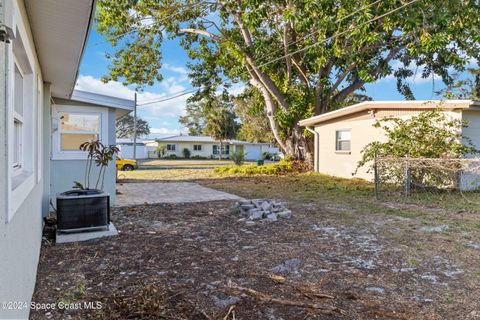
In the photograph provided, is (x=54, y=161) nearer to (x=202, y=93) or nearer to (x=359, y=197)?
(x=359, y=197)

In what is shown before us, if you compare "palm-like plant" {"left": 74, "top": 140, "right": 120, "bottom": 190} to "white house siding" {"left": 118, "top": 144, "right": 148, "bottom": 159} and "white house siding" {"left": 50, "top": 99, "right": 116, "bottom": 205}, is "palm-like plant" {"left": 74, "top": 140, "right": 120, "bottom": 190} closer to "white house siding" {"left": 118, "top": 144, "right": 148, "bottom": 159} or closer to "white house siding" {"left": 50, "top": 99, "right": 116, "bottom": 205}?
"white house siding" {"left": 50, "top": 99, "right": 116, "bottom": 205}

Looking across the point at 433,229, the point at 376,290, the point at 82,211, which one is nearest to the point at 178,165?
the point at 82,211

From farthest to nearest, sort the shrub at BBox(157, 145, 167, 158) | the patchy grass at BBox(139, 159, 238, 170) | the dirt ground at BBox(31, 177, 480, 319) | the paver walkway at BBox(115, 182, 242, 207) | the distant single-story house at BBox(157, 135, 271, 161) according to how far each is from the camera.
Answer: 1. the distant single-story house at BBox(157, 135, 271, 161)
2. the shrub at BBox(157, 145, 167, 158)
3. the patchy grass at BBox(139, 159, 238, 170)
4. the paver walkway at BBox(115, 182, 242, 207)
5. the dirt ground at BBox(31, 177, 480, 319)

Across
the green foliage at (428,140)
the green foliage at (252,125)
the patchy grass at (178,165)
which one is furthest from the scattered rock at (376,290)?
the green foliage at (252,125)

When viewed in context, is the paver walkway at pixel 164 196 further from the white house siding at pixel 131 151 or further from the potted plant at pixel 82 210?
the white house siding at pixel 131 151

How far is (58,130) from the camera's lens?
266 inches

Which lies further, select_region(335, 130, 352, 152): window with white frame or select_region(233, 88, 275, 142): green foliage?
select_region(233, 88, 275, 142): green foliage

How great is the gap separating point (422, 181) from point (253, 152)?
1252 inches

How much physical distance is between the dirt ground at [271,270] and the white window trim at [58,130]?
1.66 metres

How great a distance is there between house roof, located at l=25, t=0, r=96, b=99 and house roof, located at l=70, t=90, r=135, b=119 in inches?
71.7

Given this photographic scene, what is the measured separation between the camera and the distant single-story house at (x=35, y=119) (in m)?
1.77

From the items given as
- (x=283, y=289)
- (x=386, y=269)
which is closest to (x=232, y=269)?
(x=283, y=289)

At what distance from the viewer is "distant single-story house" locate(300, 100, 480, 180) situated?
10219mm

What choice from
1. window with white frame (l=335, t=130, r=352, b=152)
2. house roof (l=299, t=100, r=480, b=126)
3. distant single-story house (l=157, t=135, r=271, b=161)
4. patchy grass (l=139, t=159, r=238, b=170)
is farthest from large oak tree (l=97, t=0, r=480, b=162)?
distant single-story house (l=157, t=135, r=271, b=161)
